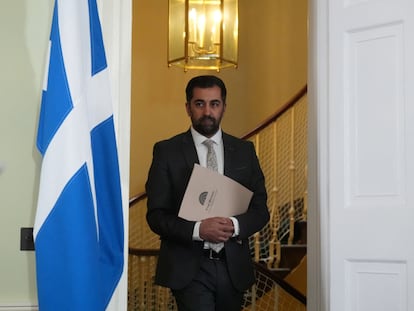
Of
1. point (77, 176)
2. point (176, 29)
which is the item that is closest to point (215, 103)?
point (77, 176)

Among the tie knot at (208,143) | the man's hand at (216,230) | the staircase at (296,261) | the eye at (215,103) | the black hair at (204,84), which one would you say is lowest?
the staircase at (296,261)

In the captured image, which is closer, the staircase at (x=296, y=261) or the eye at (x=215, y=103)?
the eye at (x=215, y=103)

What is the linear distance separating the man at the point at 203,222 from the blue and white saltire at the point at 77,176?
1.65ft

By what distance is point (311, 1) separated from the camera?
117 inches

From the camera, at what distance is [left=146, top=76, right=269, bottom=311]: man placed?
111 inches

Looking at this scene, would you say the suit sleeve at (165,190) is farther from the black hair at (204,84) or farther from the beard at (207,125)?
the black hair at (204,84)

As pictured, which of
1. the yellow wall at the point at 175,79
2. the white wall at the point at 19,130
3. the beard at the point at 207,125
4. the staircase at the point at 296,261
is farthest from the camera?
the yellow wall at the point at 175,79

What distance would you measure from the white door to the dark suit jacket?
296 millimetres

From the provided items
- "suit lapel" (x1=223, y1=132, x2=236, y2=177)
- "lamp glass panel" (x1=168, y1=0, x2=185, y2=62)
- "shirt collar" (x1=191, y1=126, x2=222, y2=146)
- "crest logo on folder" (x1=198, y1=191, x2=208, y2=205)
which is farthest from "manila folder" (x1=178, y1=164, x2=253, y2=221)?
"lamp glass panel" (x1=168, y1=0, x2=185, y2=62)

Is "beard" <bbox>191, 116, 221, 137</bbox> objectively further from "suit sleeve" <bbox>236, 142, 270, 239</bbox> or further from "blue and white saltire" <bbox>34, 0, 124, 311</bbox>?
"blue and white saltire" <bbox>34, 0, 124, 311</bbox>

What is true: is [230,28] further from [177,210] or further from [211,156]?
[177,210]

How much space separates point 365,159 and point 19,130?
131cm

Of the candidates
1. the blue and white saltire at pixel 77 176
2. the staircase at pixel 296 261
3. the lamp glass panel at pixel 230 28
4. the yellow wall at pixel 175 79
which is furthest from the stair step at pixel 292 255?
the blue and white saltire at pixel 77 176

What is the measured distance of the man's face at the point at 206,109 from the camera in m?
2.99
